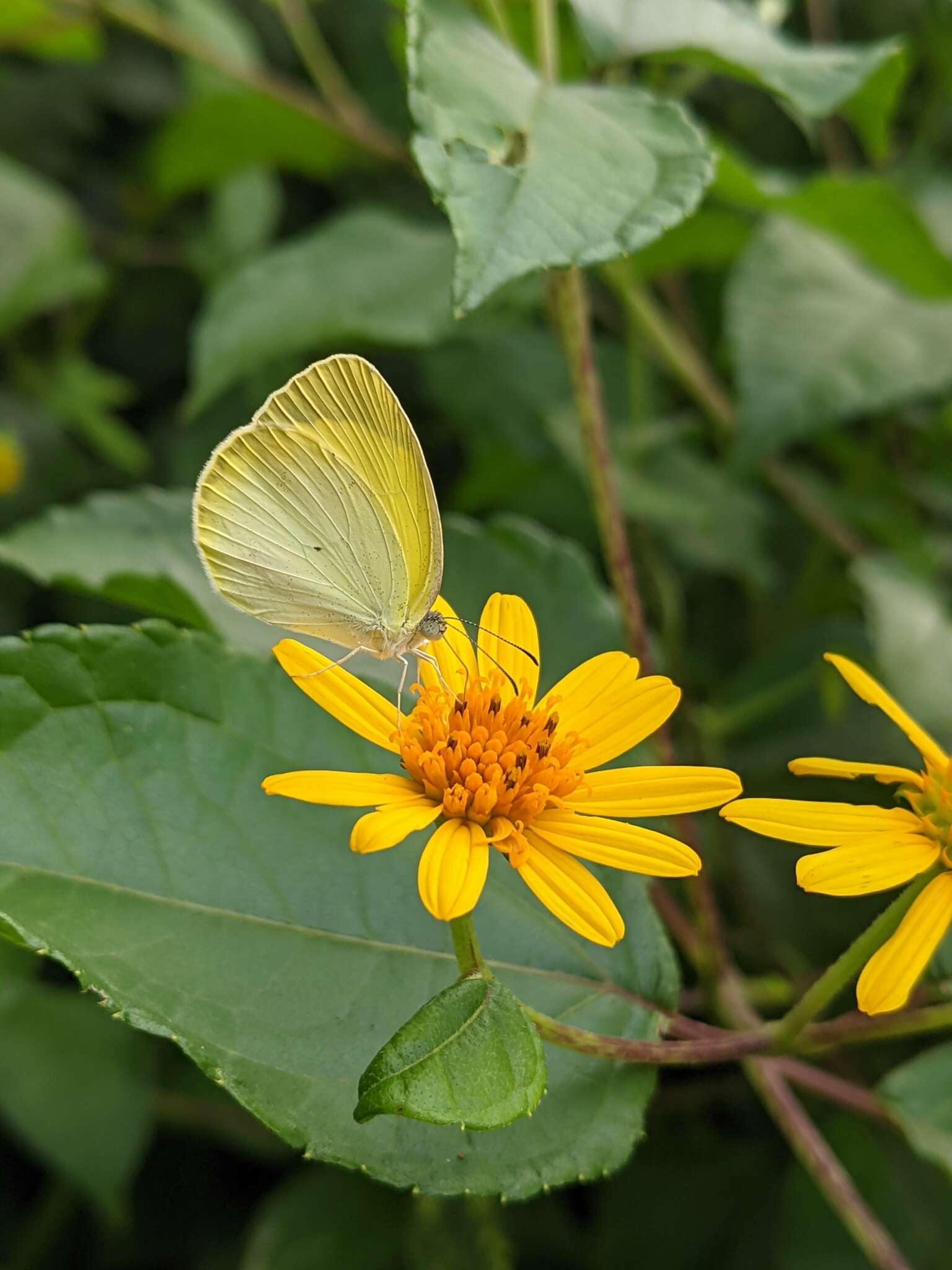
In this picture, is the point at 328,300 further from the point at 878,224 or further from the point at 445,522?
the point at 878,224

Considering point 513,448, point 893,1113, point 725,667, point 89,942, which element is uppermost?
point 89,942

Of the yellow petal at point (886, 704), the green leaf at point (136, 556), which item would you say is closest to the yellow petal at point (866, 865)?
the yellow petal at point (886, 704)

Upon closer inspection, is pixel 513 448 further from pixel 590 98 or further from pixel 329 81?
pixel 590 98

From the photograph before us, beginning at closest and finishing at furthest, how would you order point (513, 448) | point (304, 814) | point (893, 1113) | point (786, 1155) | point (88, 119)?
point (304, 814) → point (893, 1113) → point (786, 1155) → point (513, 448) → point (88, 119)

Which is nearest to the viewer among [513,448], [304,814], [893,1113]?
[304,814]

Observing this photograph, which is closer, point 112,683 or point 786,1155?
point 112,683

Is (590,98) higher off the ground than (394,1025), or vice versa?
(590,98)

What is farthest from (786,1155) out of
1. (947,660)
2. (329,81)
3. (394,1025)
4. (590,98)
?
(329,81)
